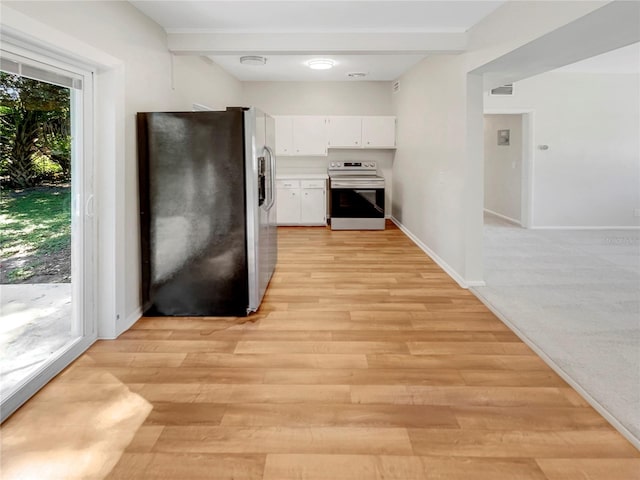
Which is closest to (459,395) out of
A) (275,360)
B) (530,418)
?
(530,418)

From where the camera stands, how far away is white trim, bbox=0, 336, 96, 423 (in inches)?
82.2

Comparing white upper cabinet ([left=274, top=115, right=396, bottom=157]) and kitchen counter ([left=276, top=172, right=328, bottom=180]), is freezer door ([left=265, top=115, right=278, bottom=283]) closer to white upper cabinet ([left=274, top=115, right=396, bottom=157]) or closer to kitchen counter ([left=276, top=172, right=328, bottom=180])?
kitchen counter ([left=276, top=172, right=328, bottom=180])

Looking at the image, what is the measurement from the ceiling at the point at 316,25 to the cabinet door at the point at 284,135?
3407mm

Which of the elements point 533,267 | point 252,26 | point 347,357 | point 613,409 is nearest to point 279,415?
point 347,357

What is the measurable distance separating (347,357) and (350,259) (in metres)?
2.68

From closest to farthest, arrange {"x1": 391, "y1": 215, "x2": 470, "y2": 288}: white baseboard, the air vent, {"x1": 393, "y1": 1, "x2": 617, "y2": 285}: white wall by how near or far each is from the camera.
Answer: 1. {"x1": 393, "y1": 1, "x2": 617, "y2": 285}: white wall
2. {"x1": 391, "y1": 215, "x2": 470, "y2": 288}: white baseboard
3. the air vent

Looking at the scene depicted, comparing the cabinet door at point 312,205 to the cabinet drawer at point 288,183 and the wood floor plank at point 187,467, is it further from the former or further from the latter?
the wood floor plank at point 187,467

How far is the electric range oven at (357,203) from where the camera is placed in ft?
23.8

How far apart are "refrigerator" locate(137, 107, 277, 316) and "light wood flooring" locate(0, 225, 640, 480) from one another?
226 millimetres

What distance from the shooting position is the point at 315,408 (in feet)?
7.02

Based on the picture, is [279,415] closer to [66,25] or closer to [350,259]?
[66,25]

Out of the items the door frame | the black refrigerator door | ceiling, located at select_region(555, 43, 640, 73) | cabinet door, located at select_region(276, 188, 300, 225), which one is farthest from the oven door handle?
the black refrigerator door

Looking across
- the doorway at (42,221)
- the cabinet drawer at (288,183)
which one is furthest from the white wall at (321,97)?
the doorway at (42,221)

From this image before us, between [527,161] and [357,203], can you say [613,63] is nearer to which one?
[527,161]
